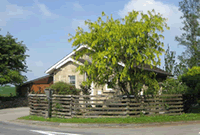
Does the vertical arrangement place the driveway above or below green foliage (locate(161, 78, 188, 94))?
below

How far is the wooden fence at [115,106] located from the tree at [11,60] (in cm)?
1574

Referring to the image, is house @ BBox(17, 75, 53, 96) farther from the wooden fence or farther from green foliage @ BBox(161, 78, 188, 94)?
green foliage @ BBox(161, 78, 188, 94)

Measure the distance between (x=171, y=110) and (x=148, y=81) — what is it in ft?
7.77

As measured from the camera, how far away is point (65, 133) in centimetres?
1255

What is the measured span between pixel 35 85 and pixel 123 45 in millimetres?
22115

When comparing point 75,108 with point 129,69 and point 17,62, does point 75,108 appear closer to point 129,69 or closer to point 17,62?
point 129,69

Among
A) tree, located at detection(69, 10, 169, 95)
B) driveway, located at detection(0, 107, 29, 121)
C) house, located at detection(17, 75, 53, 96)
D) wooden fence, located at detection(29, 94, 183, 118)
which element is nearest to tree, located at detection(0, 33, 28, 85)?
house, located at detection(17, 75, 53, 96)

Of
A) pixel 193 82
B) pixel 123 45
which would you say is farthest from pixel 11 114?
pixel 193 82

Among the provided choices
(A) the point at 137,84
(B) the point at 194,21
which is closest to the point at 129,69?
(A) the point at 137,84

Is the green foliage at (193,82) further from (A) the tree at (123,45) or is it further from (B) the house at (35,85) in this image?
(B) the house at (35,85)

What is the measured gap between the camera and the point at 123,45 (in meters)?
16.0

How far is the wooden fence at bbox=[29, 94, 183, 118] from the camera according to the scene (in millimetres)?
16891

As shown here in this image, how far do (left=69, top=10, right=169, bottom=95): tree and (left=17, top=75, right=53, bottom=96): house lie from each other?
57.6 ft

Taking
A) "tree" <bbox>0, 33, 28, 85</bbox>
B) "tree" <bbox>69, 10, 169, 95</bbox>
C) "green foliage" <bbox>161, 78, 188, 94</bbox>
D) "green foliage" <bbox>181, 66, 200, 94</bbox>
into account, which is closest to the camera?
"tree" <bbox>69, 10, 169, 95</bbox>
